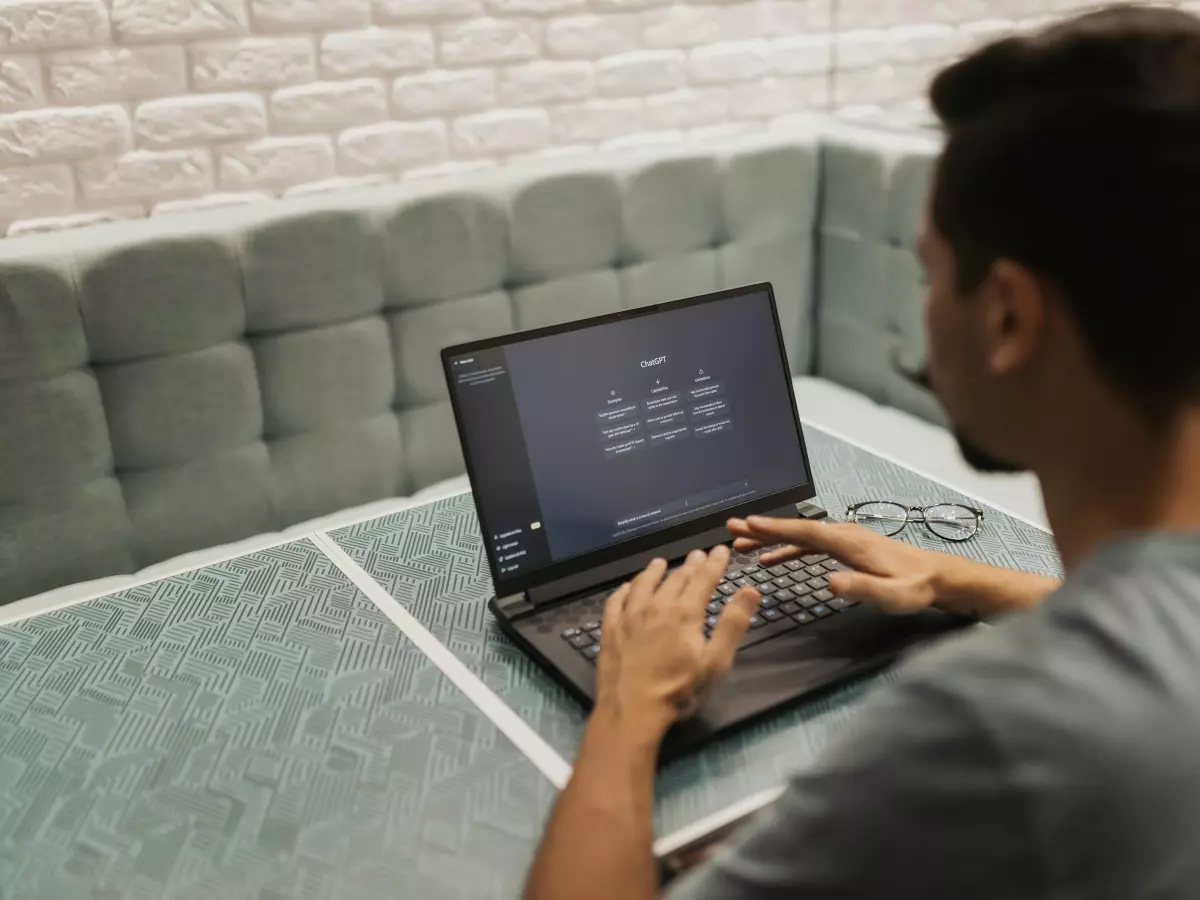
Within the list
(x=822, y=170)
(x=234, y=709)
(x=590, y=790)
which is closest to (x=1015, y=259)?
(x=590, y=790)

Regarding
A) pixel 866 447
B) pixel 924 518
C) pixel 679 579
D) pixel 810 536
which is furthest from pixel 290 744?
pixel 866 447

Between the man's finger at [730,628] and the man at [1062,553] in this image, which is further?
the man's finger at [730,628]

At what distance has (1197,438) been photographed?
623mm

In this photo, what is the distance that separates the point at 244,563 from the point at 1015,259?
880 millimetres

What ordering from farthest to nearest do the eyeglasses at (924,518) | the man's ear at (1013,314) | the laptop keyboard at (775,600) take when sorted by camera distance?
the eyeglasses at (924,518), the laptop keyboard at (775,600), the man's ear at (1013,314)

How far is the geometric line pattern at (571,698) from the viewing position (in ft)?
2.88

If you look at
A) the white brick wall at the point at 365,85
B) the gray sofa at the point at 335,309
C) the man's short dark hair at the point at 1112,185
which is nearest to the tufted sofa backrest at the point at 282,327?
the gray sofa at the point at 335,309

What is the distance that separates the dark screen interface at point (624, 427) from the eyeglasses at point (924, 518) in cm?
10

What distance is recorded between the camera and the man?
1.75 feet

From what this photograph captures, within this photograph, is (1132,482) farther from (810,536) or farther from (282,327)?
(282,327)

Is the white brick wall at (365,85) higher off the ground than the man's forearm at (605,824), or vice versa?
the white brick wall at (365,85)

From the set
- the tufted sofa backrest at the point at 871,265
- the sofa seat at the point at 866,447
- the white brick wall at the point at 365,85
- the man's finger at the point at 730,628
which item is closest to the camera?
the man's finger at the point at 730,628

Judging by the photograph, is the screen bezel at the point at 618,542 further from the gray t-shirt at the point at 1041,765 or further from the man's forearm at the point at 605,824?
the gray t-shirt at the point at 1041,765

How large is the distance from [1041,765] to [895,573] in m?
0.53
